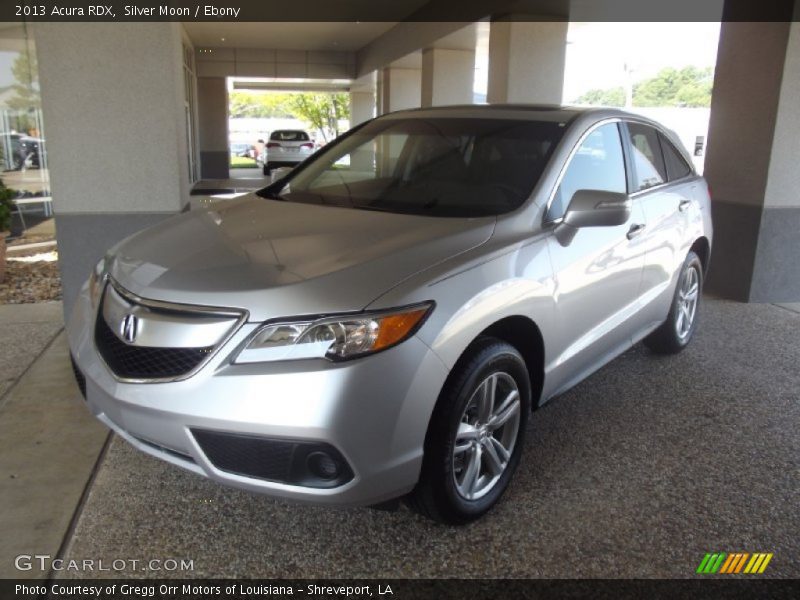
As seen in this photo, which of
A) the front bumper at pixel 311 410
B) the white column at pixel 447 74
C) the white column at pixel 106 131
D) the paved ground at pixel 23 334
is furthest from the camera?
the white column at pixel 447 74

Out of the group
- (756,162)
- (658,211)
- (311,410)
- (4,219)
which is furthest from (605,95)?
(311,410)

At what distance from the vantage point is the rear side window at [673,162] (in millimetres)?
4723

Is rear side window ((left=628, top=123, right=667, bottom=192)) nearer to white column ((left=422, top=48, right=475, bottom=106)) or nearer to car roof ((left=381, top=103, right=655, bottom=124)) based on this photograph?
car roof ((left=381, top=103, right=655, bottom=124))

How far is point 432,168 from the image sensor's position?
3.67m

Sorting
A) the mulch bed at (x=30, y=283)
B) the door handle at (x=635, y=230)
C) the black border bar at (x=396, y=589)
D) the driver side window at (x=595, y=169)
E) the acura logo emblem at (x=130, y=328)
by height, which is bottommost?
the mulch bed at (x=30, y=283)

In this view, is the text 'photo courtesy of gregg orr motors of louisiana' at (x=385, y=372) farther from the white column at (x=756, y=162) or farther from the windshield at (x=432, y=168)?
the white column at (x=756, y=162)

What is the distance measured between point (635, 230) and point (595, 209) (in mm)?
826

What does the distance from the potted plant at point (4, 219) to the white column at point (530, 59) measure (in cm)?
665

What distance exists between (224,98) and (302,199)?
75.0 feet

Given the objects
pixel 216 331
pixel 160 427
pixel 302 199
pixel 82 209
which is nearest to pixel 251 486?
pixel 160 427

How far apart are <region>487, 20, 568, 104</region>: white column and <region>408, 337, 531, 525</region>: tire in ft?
26.4

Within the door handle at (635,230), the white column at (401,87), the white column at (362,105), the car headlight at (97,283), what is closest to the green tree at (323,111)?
the white column at (362,105)

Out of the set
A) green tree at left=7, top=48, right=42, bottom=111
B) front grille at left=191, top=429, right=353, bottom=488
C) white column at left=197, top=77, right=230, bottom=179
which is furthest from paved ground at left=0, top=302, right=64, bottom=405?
white column at left=197, top=77, right=230, bottom=179

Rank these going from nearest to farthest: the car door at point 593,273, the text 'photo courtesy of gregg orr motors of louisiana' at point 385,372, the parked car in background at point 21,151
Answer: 1. the text 'photo courtesy of gregg orr motors of louisiana' at point 385,372
2. the car door at point 593,273
3. the parked car in background at point 21,151
